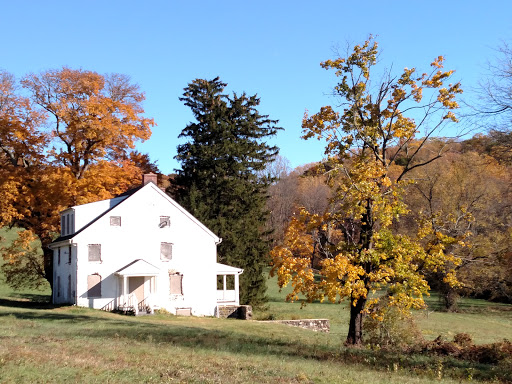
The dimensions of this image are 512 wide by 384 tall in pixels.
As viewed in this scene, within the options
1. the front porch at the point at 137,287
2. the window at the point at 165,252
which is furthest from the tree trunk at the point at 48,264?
the window at the point at 165,252

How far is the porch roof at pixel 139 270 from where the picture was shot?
118ft

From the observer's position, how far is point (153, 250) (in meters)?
38.2

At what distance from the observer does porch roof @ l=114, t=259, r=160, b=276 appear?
35.9 metres

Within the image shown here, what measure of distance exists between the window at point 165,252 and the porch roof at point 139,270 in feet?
6.01

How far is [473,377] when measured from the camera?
1563 cm

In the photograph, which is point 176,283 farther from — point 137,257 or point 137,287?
point 137,257

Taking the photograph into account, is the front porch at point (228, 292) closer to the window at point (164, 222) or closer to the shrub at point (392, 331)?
the window at point (164, 222)

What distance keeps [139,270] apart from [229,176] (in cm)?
1402

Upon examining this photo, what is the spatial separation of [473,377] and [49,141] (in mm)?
31064

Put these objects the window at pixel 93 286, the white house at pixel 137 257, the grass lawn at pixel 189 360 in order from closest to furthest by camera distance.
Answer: the grass lawn at pixel 189 360 < the window at pixel 93 286 < the white house at pixel 137 257

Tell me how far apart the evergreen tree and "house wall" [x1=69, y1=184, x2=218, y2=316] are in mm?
6299

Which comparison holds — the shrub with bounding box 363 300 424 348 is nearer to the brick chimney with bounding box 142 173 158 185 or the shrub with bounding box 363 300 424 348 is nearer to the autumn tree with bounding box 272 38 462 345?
the autumn tree with bounding box 272 38 462 345

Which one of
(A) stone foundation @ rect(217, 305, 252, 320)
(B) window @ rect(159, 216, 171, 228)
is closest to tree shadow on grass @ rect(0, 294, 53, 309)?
(B) window @ rect(159, 216, 171, 228)

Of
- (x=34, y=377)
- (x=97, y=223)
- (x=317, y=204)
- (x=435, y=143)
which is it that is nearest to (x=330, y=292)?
(x=435, y=143)
